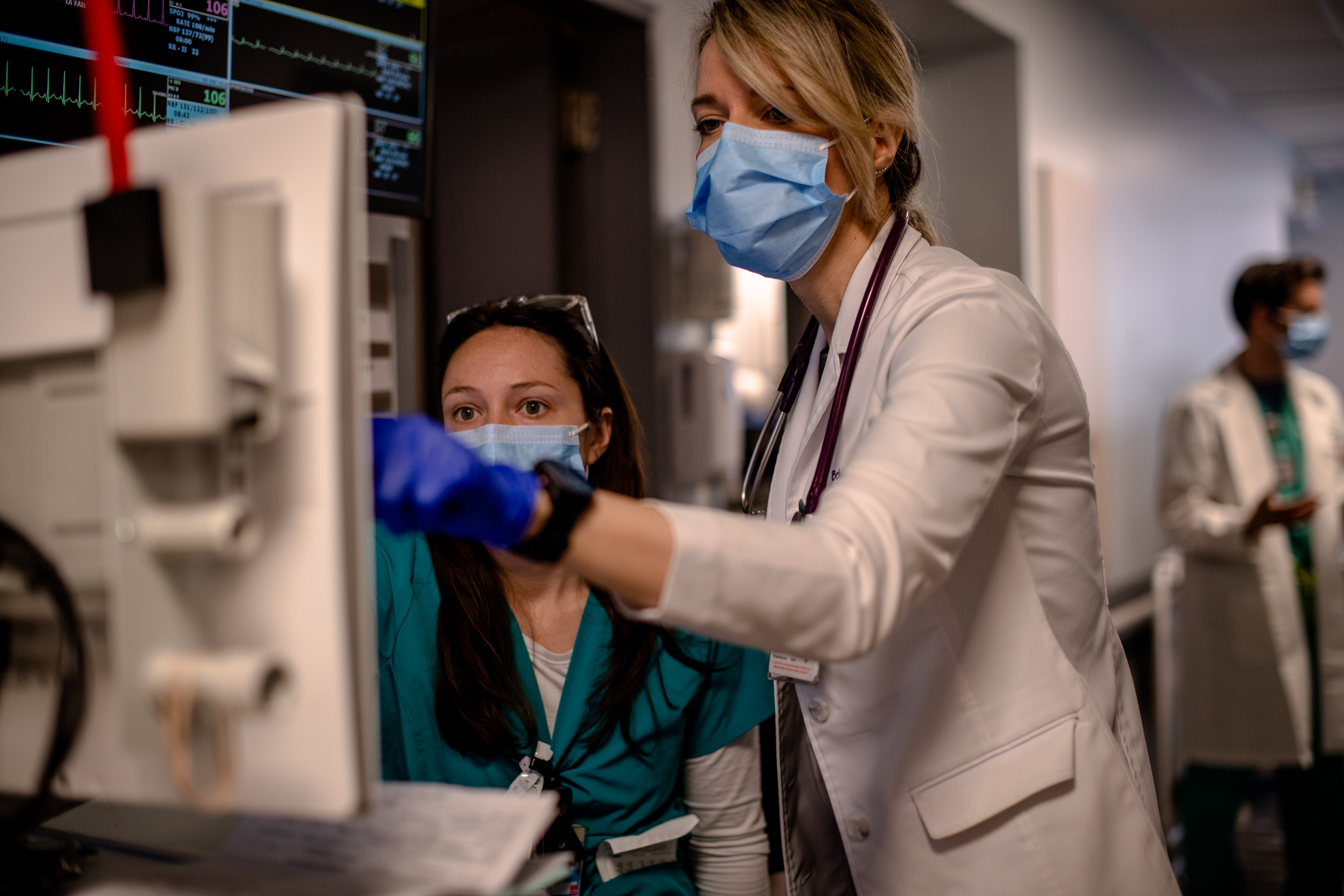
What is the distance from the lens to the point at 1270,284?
10.3 ft

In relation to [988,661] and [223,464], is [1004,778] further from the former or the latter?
[223,464]

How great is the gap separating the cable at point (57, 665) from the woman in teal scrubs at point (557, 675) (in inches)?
24.4

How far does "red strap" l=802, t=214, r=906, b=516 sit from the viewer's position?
1.12 meters

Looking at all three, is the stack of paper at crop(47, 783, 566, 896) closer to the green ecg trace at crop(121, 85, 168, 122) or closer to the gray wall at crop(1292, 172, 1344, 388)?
the green ecg trace at crop(121, 85, 168, 122)

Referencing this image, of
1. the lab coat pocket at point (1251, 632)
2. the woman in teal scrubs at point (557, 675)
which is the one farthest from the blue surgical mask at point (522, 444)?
the lab coat pocket at point (1251, 632)

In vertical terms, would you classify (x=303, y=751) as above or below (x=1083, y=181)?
below

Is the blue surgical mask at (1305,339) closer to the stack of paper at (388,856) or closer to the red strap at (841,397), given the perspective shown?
the red strap at (841,397)

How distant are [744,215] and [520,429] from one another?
0.42m

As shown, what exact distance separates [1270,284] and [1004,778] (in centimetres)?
279

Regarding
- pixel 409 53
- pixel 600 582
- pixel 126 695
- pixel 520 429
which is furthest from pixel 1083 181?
pixel 126 695

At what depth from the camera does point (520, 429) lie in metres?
1.34

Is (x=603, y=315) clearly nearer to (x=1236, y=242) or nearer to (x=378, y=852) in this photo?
(x=378, y=852)

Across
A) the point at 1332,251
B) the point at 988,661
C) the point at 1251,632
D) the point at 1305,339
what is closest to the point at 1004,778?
the point at 988,661

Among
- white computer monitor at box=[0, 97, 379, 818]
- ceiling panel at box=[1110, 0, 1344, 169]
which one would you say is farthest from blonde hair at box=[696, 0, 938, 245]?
ceiling panel at box=[1110, 0, 1344, 169]
